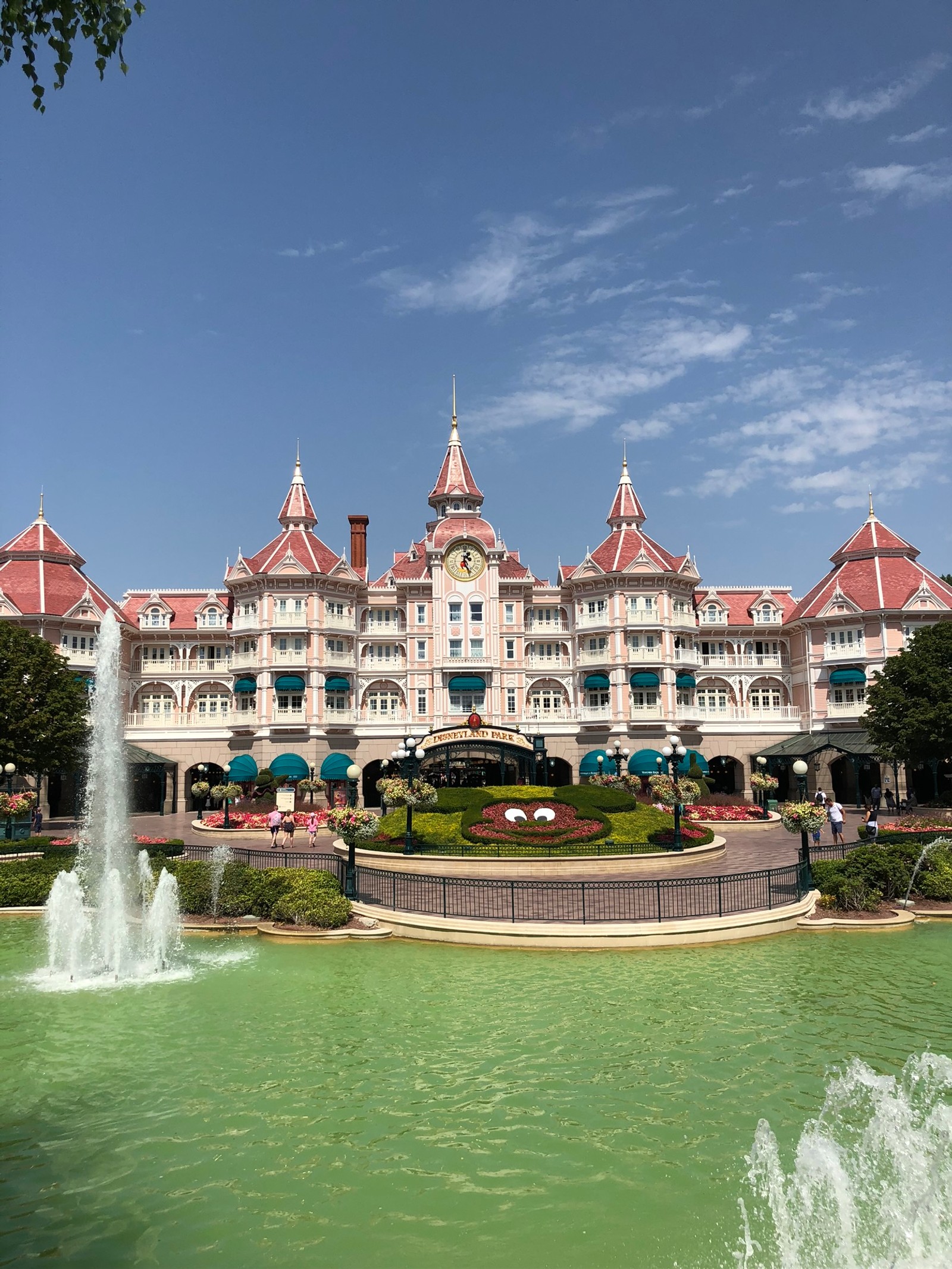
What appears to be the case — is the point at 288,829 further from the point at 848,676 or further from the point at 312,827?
the point at 848,676

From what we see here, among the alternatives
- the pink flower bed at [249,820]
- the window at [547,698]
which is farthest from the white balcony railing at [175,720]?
the window at [547,698]

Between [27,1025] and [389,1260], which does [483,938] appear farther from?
[389,1260]

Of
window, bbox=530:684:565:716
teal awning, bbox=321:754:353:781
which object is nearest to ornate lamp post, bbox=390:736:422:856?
teal awning, bbox=321:754:353:781

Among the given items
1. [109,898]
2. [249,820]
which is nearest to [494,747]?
[249,820]

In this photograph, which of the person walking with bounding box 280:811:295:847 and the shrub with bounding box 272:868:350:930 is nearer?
the shrub with bounding box 272:868:350:930

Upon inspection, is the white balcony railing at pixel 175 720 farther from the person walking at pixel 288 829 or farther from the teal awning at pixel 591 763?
the teal awning at pixel 591 763

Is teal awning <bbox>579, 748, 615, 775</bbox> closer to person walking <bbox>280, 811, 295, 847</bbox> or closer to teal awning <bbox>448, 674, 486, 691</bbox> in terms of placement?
teal awning <bbox>448, 674, 486, 691</bbox>

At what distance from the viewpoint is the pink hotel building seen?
53.0m

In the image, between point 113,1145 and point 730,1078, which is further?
point 730,1078

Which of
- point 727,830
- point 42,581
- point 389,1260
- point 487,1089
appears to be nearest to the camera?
point 389,1260

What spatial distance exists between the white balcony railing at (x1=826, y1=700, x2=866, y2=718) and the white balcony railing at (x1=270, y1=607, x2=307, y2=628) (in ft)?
110

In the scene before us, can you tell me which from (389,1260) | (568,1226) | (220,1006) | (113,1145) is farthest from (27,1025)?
(568,1226)

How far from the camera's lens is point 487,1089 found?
11.8m

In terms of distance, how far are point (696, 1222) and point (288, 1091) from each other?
19.1 ft
